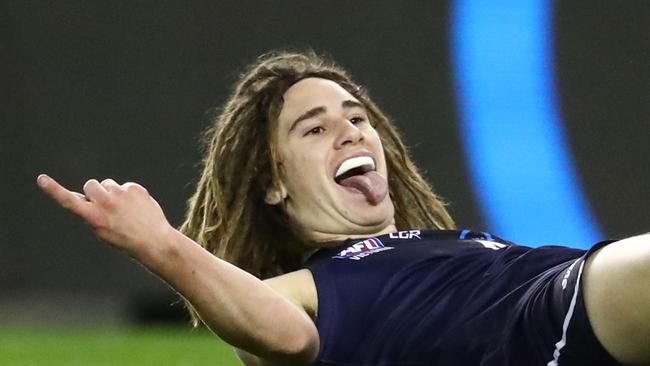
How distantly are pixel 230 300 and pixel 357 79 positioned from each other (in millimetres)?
4714

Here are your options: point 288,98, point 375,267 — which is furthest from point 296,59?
point 375,267

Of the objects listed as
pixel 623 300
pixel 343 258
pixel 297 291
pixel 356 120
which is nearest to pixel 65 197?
pixel 297 291

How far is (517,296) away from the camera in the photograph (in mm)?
3605

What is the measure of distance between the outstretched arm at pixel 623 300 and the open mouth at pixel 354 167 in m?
Answer: 1.14

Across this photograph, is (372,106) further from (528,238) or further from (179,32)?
(179,32)

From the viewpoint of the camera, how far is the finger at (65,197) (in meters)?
2.96

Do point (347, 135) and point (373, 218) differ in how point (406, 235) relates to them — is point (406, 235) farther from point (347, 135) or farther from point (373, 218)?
point (347, 135)

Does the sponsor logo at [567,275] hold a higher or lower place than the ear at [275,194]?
lower

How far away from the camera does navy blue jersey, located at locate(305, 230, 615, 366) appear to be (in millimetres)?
3443

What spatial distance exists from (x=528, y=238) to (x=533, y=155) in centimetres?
46

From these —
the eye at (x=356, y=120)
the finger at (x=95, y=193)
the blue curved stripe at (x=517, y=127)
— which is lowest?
the blue curved stripe at (x=517, y=127)

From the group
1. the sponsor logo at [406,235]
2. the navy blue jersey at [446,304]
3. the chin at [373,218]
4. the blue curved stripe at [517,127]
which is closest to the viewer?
the navy blue jersey at [446,304]

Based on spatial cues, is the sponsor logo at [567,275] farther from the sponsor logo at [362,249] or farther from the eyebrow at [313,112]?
the eyebrow at [313,112]

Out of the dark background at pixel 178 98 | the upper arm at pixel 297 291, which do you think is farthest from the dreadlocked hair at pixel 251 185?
the dark background at pixel 178 98
